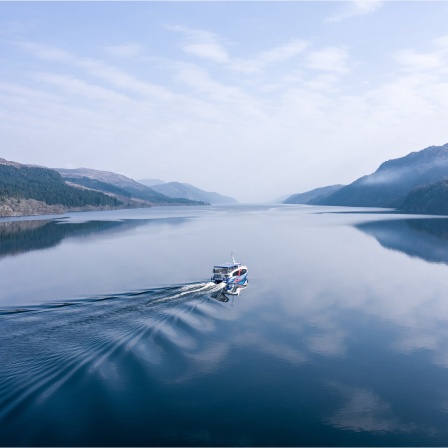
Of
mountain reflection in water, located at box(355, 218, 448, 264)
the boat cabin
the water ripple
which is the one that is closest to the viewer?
the water ripple

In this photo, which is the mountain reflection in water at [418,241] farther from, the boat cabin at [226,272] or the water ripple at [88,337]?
the water ripple at [88,337]

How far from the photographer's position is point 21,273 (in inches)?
2697

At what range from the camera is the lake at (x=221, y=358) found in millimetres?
23625

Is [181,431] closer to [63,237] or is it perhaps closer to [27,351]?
[27,351]

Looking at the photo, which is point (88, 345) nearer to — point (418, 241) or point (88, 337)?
point (88, 337)

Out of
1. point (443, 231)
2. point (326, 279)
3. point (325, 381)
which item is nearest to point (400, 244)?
point (443, 231)

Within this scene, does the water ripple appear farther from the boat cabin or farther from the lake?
the boat cabin

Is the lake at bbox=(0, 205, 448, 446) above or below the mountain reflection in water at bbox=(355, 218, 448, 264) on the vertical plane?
below

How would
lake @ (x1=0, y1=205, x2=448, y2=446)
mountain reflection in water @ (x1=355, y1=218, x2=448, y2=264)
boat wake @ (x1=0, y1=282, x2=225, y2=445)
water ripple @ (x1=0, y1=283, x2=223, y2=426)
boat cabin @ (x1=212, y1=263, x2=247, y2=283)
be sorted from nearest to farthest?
lake @ (x1=0, y1=205, x2=448, y2=446) < boat wake @ (x1=0, y1=282, x2=225, y2=445) < water ripple @ (x1=0, y1=283, x2=223, y2=426) < boat cabin @ (x1=212, y1=263, x2=247, y2=283) < mountain reflection in water @ (x1=355, y1=218, x2=448, y2=264)

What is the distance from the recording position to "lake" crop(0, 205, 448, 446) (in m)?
23.6

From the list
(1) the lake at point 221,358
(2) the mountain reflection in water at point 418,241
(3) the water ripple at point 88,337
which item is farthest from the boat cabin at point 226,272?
(2) the mountain reflection in water at point 418,241

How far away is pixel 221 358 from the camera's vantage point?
33.6 metres

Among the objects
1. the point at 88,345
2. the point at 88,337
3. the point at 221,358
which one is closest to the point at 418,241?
the point at 221,358

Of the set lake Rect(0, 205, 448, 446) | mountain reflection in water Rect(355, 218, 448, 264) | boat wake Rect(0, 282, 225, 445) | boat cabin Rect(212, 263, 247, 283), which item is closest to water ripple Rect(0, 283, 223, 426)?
boat wake Rect(0, 282, 225, 445)
